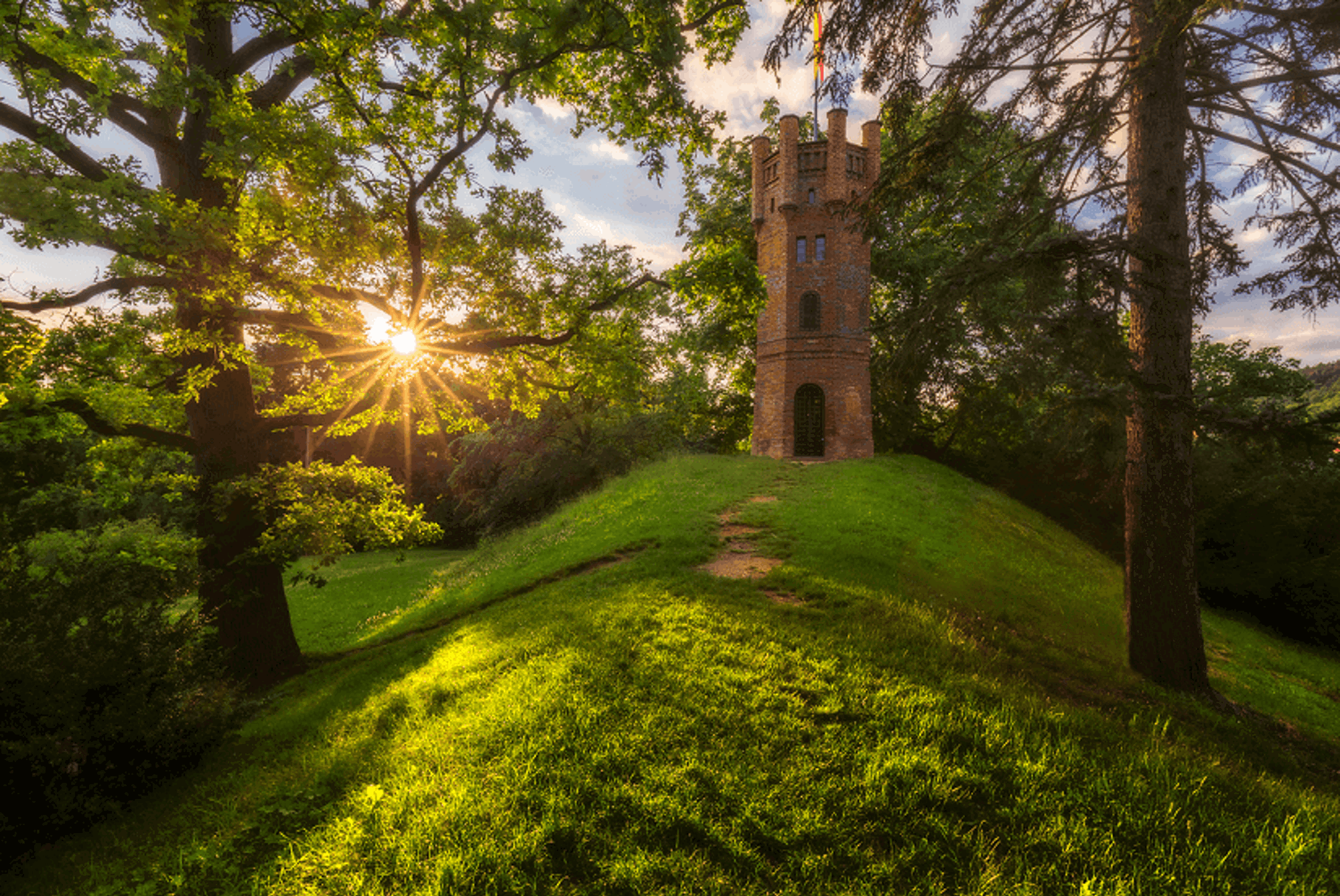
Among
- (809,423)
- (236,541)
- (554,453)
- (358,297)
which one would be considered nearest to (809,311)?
(809,423)

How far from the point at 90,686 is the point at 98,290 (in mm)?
5242

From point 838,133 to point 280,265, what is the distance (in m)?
22.6

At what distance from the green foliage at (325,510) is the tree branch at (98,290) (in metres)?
2.73

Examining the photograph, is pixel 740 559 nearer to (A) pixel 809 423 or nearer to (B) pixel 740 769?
(B) pixel 740 769

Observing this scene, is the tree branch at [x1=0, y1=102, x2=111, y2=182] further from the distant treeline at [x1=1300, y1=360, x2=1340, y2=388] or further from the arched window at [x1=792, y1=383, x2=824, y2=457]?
the distant treeline at [x1=1300, y1=360, x2=1340, y2=388]

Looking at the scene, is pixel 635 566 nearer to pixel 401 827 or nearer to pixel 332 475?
pixel 332 475

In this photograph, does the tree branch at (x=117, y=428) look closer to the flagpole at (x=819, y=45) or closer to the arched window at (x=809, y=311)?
the flagpole at (x=819, y=45)

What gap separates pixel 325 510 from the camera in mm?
7688

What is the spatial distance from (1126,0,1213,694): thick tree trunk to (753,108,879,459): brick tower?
1548cm

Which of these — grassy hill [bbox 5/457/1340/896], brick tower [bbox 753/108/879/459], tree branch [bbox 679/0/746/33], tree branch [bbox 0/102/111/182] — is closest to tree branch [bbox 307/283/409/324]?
tree branch [bbox 0/102/111/182]

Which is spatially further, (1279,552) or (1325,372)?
(1325,372)

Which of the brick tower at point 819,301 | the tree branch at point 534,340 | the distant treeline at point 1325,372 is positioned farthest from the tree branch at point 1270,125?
the distant treeline at point 1325,372

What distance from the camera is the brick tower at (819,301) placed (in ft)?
73.6

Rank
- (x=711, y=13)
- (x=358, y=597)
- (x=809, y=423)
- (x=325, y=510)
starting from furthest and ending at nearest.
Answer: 1. (x=809, y=423)
2. (x=358, y=597)
3. (x=325, y=510)
4. (x=711, y=13)
